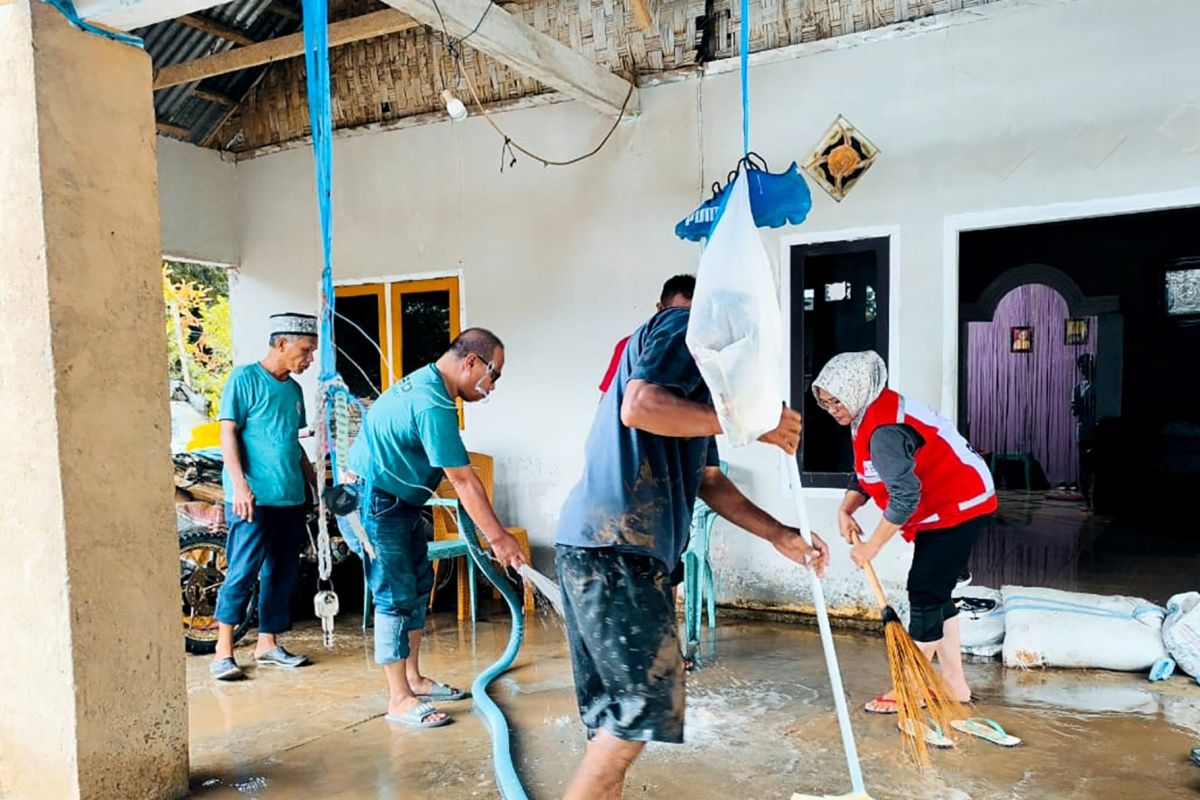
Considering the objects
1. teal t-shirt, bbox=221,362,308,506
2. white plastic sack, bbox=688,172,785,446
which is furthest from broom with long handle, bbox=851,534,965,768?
teal t-shirt, bbox=221,362,308,506

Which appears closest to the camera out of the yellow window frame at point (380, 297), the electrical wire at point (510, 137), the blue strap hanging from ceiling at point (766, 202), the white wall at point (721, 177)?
the white wall at point (721, 177)

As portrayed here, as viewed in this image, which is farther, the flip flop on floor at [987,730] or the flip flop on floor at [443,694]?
the flip flop on floor at [443,694]

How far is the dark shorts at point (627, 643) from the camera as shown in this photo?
1.83m

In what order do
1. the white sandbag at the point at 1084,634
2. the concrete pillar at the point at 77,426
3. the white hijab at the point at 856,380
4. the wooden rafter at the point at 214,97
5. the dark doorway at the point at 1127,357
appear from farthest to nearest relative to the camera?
the dark doorway at the point at 1127,357 < the wooden rafter at the point at 214,97 < the white sandbag at the point at 1084,634 < the white hijab at the point at 856,380 < the concrete pillar at the point at 77,426

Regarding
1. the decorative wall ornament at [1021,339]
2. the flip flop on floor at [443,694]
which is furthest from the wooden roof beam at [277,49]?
the decorative wall ornament at [1021,339]

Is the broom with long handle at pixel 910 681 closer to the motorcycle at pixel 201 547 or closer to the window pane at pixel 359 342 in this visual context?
the motorcycle at pixel 201 547

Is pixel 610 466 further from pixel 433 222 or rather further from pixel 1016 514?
pixel 1016 514

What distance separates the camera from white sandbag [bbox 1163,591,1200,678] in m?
3.49

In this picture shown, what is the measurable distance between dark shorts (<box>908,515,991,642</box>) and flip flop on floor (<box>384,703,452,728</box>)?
71.9 inches

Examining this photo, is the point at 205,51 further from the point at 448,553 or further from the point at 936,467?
the point at 936,467

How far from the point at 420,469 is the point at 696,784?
1.50 m

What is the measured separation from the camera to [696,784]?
2.64m

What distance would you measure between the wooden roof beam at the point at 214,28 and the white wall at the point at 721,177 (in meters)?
0.96

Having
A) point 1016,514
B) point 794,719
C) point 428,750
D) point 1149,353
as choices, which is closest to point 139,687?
point 428,750
